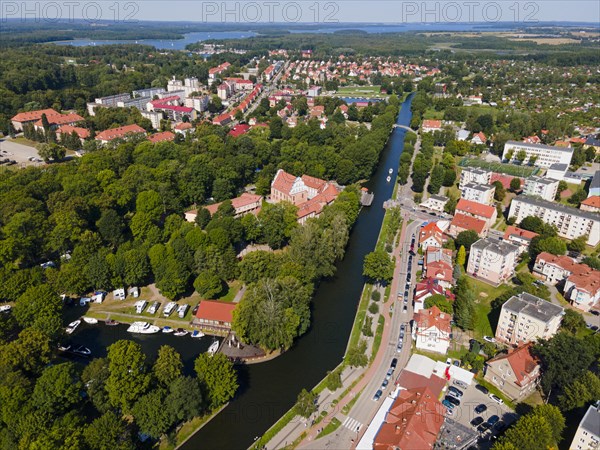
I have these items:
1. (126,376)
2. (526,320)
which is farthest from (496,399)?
(126,376)

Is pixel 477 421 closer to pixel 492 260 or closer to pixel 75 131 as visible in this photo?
pixel 492 260

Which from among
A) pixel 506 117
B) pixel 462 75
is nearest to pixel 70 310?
pixel 506 117

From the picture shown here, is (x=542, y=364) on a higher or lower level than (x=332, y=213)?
lower

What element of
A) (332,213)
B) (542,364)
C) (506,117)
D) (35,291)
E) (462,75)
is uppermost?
(462,75)

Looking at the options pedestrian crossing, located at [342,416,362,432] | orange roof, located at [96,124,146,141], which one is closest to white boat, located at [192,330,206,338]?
pedestrian crossing, located at [342,416,362,432]

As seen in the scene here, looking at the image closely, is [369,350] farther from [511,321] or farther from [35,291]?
[35,291]

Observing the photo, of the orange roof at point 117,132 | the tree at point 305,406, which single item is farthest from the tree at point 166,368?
the orange roof at point 117,132

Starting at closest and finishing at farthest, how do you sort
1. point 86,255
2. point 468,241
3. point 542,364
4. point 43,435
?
1. point 43,435
2. point 542,364
3. point 86,255
4. point 468,241
